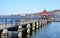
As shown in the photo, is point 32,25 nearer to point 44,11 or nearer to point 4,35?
point 4,35

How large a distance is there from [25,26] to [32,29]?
6089 millimetres

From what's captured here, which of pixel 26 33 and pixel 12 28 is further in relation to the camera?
pixel 26 33

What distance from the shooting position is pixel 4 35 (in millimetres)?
23656

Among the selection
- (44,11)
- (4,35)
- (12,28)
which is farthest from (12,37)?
(44,11)

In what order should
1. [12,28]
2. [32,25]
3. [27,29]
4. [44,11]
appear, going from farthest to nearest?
[44,11], [32,25], [27,29], [12,28]

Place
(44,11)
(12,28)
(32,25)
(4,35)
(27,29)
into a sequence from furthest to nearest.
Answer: (44,11) → (32,25) → (27,29) → (12,28) → (4,35)

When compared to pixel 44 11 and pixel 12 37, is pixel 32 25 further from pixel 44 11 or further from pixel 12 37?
pixel 44 11

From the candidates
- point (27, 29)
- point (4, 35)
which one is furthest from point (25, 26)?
point (4, 35)

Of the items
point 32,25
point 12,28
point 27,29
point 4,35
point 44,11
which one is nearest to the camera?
point 4,35

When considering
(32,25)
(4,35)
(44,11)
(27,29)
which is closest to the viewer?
(4,35)

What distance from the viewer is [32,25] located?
44562 millimetres

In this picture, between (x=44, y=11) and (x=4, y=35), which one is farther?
(x=44, y=11)

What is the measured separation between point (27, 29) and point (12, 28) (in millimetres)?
6907

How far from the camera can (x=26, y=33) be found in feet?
122
